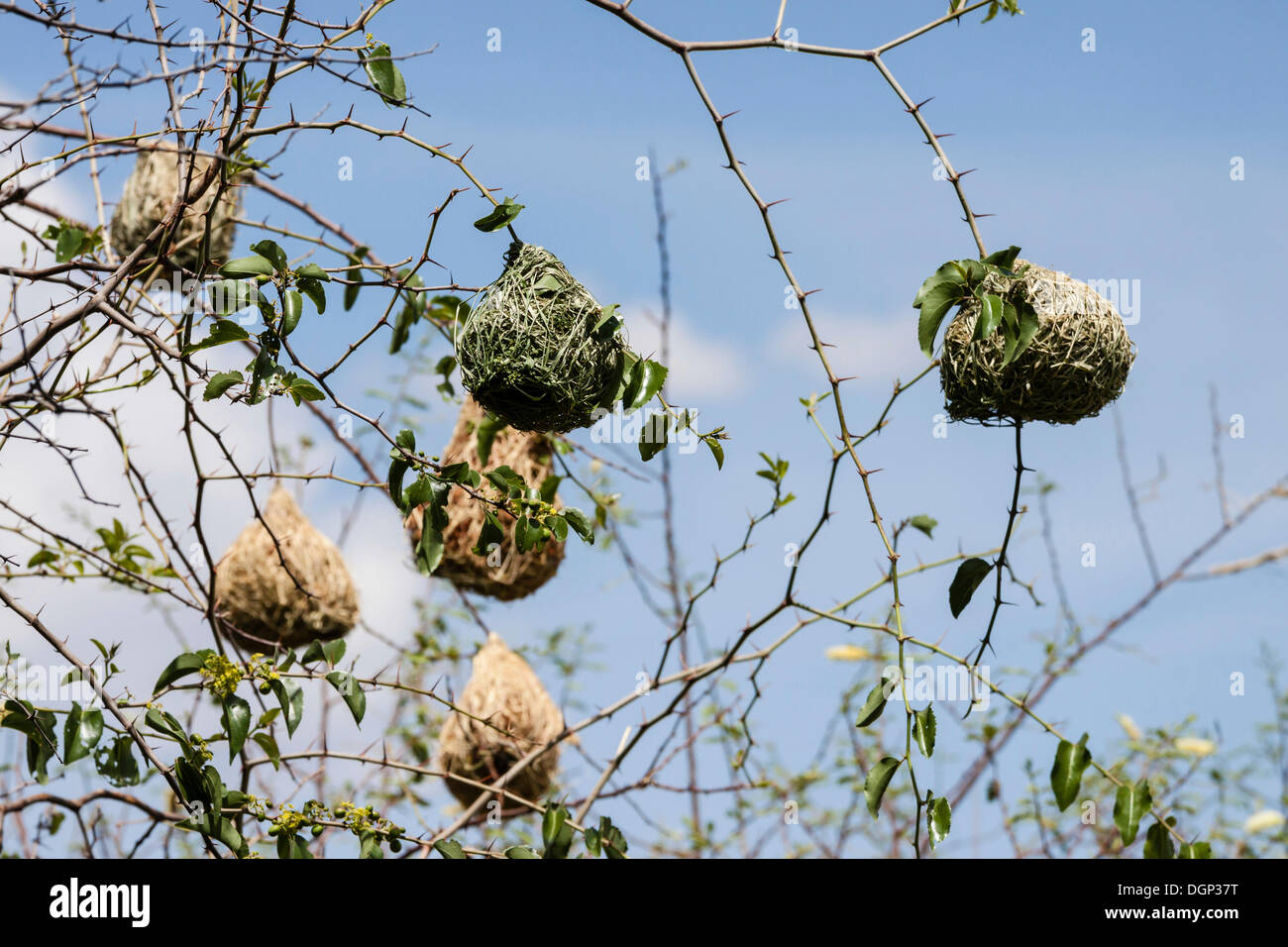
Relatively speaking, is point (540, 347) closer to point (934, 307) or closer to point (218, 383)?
point (218, 383)

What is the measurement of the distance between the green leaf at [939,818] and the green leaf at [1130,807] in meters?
0.20

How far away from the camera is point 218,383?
4.95 feet

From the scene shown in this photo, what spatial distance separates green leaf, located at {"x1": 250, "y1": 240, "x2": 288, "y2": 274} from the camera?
1.52 meters

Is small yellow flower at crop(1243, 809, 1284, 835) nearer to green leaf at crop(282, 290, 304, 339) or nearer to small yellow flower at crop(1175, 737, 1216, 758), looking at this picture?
small yellow flower at crop(1175, 737, 1216, 758)

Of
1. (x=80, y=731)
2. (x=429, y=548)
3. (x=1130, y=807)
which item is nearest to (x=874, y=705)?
(x=1130, y=807)

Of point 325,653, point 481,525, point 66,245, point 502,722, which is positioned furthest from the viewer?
point 502,722

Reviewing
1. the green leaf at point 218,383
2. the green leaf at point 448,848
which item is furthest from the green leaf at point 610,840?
the green leaf at point 218,383

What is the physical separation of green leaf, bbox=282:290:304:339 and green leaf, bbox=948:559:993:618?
0.92 m

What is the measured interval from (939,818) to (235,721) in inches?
38.3

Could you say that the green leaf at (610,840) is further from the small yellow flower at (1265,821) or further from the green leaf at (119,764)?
the small yellow flower at (1265,821)

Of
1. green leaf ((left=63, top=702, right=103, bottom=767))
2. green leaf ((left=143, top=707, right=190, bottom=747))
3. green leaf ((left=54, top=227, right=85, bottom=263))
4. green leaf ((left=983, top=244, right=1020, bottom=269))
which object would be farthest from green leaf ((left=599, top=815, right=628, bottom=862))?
green leaf ((left=54, top=227, right=85, bottom=263))
